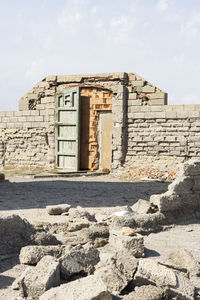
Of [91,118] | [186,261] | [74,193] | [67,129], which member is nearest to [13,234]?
[186,261]

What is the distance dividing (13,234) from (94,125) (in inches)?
340

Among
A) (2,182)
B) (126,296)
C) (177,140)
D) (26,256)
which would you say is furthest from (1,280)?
(177,140)

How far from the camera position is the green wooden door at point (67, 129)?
12.9m

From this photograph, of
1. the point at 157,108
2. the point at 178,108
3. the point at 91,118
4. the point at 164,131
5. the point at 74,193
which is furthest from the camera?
the point at 91,118

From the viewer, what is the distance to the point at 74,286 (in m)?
3.03

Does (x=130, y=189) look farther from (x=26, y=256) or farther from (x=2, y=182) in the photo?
(x=26, y=256)

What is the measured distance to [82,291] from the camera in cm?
295

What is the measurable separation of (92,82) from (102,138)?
190 centimetres

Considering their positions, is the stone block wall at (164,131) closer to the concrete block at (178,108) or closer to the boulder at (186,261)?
the concrete block at (178,108)

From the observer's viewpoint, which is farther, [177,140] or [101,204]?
[177,140]

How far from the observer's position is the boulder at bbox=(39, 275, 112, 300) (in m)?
2.88

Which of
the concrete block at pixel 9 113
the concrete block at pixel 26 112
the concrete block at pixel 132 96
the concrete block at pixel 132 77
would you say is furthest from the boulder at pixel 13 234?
the concrete block at pixel 9 113

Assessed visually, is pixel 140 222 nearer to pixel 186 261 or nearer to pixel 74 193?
pixel 186 261

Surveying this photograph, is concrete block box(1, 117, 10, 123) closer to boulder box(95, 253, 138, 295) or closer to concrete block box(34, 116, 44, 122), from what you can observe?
concrete block box(34, 116, 44, 122)
